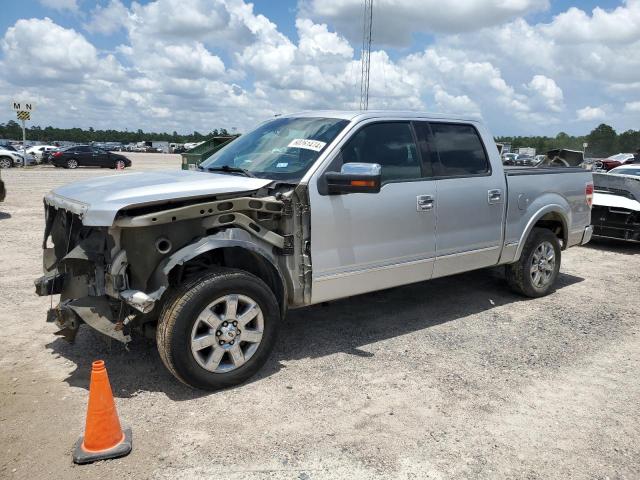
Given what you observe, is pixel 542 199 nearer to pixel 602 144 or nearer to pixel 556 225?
pixel 556 225

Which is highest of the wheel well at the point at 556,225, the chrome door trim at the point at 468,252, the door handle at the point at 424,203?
the door handle at the point at 424,203

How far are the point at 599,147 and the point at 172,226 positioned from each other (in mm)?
72510

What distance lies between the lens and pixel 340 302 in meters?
Result: 6.02

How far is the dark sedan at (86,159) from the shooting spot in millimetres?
33031

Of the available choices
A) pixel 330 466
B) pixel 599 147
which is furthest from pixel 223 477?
pixel 599 147

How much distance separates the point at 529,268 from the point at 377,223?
99.7 inches

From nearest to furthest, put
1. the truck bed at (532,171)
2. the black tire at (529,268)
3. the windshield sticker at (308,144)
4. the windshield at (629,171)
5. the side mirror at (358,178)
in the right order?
the side mirror at (358,178), the windshield sticker at (308,144), the truck bed at (532,171), the black tire at (529,268), the windshield at (629,171)

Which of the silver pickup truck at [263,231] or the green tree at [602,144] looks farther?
the green tree at [602,144]

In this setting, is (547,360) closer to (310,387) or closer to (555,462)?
(555,462)

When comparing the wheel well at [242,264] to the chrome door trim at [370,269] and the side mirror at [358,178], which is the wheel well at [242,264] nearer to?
the chrome door trim at [370,269]

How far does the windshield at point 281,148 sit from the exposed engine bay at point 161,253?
0.28 metres

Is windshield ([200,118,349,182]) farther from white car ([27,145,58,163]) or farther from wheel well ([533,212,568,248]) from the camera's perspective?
white car ([27,145,58,163])

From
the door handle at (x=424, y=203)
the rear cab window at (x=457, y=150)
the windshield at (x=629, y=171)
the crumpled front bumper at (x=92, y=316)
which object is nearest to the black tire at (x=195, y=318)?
the crumpled front bumper at (x=92, y=316)

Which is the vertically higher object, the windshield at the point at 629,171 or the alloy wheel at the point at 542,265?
the windshield at the point at 629,171
